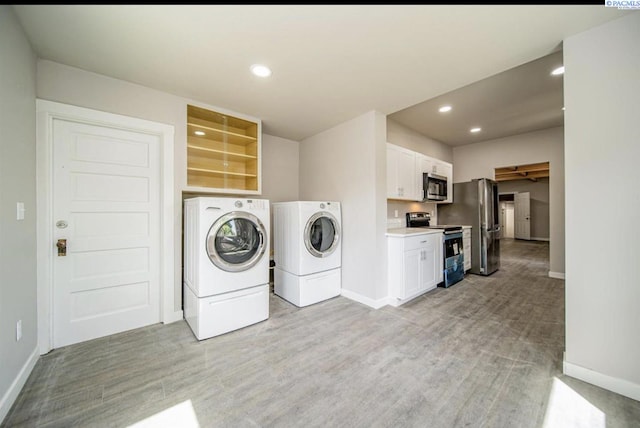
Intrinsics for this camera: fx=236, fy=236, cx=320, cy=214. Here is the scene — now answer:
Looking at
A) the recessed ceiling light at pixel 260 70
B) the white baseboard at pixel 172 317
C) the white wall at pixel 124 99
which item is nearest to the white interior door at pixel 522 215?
the recessed ceiling light at pixel 260 70

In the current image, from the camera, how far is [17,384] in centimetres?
151

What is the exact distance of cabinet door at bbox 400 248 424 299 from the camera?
2967 mm

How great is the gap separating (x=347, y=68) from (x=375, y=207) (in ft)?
5.08

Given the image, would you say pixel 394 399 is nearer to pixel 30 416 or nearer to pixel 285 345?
pixel 285 345

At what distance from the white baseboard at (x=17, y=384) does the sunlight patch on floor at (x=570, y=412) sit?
3011 mm

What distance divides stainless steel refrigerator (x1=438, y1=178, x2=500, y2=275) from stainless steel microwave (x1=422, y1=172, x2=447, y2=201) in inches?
15.8

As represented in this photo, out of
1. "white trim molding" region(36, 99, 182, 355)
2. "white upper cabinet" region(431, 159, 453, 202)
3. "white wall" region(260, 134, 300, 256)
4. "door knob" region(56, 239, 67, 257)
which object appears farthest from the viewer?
"white upper cabinet" region(431, 159, 453, 202)

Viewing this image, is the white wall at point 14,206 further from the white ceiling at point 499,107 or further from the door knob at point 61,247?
the white ceiling at point 499,107

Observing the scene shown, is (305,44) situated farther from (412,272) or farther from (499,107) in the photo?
(499,107)

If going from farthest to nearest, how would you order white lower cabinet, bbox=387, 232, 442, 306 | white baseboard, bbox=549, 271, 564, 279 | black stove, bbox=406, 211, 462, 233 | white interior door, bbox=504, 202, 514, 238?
white interior door, bbox=504, 202, 514, 238 → black stove, bbox=406, 211, 462, 233 → white baseboard, bbox=549, 271, 564, 279 → white lower cabinet, bbox=387, 232, 442, 306

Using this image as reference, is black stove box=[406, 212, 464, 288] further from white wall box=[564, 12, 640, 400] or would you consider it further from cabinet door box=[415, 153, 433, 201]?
white wall box=[564, 12, 640, 400]

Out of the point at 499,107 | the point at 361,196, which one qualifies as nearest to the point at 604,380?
the point at 361,196

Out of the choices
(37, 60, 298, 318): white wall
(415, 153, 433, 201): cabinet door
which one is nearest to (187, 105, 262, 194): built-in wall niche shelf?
(37, 60, 298, 318): white wall

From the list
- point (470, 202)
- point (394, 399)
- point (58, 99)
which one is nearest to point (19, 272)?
point (58, 99)
